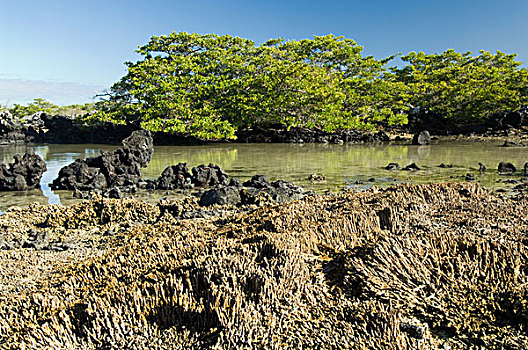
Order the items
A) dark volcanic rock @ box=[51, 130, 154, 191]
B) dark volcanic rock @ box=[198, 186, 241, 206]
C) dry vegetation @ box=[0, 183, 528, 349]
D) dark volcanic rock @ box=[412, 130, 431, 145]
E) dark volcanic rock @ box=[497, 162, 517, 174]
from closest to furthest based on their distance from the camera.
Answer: dry vegetation @ box=[0, 183, 528, 349]
dark volcanic rock @ box=[198, 186, 241, 206]
dark volcanic rock @ box=[51, 130, 154, 191]
dark volcanic rock @ box=[497, 162, 517, 174]
dark volcanic rock @ box=[412, 130, 431, 145]

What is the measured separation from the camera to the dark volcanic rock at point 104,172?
12992 mm

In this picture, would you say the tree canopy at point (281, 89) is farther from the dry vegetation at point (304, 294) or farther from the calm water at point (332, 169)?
the dry vegetation at point (304, 294)

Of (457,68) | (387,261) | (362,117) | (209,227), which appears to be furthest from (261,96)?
(387,261)

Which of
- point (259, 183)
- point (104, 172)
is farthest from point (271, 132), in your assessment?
point (259, 183)

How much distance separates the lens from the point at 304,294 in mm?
3166

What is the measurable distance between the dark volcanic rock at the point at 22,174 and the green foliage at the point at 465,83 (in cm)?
2998

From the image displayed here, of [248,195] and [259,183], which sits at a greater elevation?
[259,183]

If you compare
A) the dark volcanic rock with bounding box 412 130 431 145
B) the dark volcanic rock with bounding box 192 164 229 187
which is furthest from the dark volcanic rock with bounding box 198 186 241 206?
the dark volcanic rock with bounding box 412 130 431 145

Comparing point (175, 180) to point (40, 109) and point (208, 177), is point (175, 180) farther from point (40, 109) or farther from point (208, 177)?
point (40, 109)

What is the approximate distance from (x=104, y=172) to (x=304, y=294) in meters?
12.2

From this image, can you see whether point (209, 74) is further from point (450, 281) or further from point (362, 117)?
point (450, 281)

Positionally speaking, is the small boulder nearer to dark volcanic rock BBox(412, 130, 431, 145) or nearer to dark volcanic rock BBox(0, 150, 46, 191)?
dark volcanic rock BBox(0, 150, 46, 191)

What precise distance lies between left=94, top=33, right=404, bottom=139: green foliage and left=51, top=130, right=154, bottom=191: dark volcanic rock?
1314 centimetres

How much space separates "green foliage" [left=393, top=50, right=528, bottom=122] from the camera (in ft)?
111
